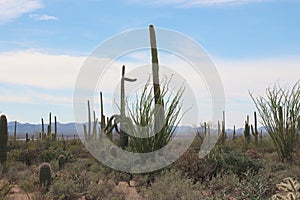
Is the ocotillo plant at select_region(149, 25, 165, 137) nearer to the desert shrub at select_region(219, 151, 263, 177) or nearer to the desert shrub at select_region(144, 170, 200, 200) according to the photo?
the desert shrub at select_region(219, 151, 263, 177)

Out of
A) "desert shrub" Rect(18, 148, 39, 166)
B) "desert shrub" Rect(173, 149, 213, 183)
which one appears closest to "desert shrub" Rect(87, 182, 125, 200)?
"desert shrub" Rect(173, 149, 213, 183)

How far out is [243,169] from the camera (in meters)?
10.4

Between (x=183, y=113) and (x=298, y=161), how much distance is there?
3709 millimetres

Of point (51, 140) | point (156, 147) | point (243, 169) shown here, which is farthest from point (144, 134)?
point (51, 140)

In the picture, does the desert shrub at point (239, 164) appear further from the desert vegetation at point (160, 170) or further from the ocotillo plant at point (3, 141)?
the ocotillo plant at point (3, 141)

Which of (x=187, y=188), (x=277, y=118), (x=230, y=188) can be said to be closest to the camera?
(x=187, y=188)

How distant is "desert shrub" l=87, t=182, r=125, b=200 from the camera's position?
8.04m

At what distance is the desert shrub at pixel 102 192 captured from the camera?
8.04m

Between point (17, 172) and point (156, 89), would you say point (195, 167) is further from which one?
point (17, 172)

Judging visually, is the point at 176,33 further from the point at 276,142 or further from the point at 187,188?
the point at 187,188

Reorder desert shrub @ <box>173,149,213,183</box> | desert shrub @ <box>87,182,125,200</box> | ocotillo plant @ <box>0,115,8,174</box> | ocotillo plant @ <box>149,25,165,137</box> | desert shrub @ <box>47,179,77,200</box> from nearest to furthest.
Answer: desert shrub @ <box>87,182,125,200</box> → desert shrub @ <box>47,179,77,200</box> → desert shrub @ <box>173,149,213,183</box> → ocotillo plant @ <box>149,25,165,137</box> → ocotillo plant @ <box>0,115,8,174</box>

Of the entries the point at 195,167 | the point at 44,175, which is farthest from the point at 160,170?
the point at 44,175

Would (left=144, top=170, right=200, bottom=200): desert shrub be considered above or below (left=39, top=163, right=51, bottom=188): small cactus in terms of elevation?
below

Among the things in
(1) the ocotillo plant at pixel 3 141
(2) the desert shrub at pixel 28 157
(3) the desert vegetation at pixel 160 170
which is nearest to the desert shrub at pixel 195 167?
(3) the desert vegetation at pixel 160 170
